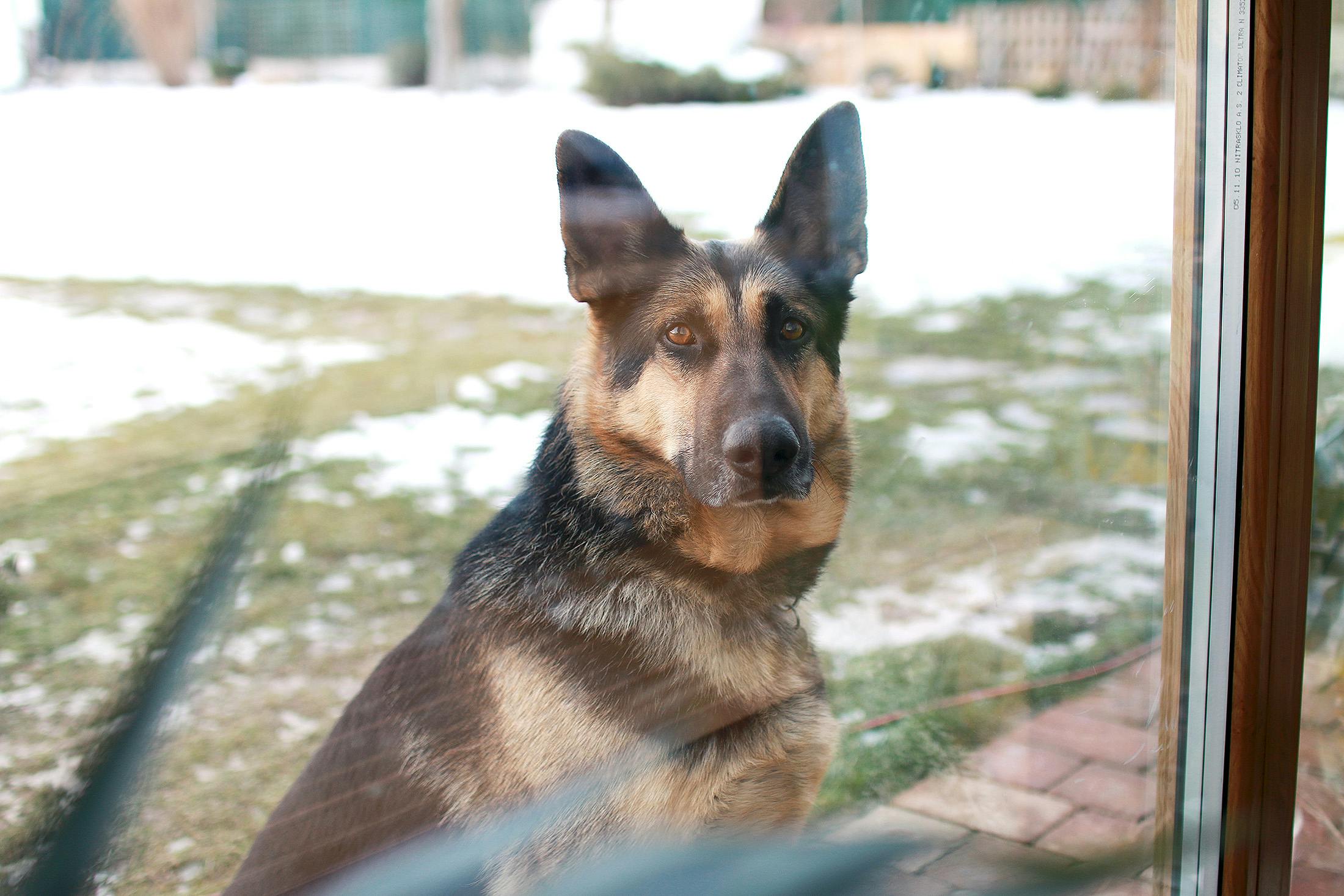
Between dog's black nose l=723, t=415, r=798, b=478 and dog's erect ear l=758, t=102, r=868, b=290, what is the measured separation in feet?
0.84

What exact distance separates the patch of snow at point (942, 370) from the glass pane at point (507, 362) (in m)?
0.91

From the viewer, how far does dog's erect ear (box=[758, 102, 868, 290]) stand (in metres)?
1.38

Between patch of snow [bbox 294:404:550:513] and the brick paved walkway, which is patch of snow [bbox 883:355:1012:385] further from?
patch of snow [bbox 294:404:550:513]

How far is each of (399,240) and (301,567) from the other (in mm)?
998

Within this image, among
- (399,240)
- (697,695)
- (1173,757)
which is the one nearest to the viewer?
(697,695)

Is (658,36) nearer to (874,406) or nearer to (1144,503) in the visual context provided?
(874,406)

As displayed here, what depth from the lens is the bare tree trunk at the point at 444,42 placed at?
1307 mm

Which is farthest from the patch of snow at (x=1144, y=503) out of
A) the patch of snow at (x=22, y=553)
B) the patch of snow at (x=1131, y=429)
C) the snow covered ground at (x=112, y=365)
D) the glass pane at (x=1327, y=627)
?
the patch of snow at (x=22, y=553)

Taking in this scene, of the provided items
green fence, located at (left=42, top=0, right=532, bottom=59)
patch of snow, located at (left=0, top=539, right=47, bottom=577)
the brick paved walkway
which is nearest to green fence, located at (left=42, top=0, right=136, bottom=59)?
green fence, located at (left=42, top=0, right=532, bottom=59)

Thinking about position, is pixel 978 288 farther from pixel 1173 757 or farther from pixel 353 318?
pixel 353 318

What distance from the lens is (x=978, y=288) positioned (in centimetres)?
274

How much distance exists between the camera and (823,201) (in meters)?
1.41

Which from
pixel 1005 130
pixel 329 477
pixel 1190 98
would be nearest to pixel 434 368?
pixel 329 477

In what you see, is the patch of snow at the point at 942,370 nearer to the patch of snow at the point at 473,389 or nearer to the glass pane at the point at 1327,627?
the glass pane at the point at 1327,627
